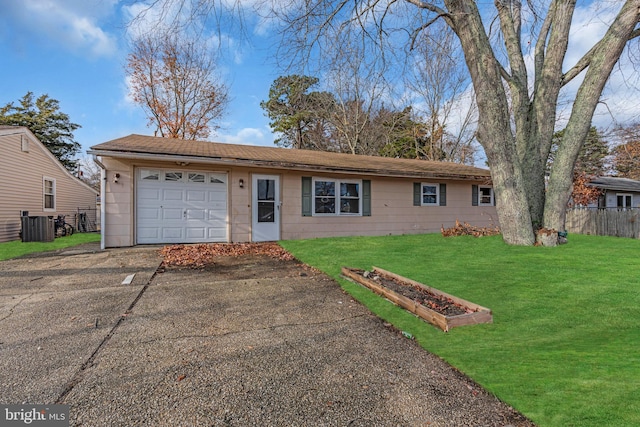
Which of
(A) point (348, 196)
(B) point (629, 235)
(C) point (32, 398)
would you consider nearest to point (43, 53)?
(A) point (348, 196)

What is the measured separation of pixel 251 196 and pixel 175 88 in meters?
15.3

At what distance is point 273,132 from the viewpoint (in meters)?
25.9

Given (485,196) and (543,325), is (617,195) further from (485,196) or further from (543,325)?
(543,325)

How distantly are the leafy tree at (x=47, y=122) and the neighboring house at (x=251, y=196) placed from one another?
22.4 metres

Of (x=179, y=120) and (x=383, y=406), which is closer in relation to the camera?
(x=383, y=406)

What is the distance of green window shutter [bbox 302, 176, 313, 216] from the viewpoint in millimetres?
10188

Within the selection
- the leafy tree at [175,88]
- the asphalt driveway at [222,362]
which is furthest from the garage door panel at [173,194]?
the leafy tree at [175,88]

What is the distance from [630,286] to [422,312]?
3.24 m

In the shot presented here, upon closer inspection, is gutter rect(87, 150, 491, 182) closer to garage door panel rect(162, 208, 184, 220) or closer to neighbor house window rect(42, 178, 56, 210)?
garage door panel rect(162, 208, 184, 220)

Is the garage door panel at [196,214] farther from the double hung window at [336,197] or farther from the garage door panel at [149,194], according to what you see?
the double hung window at [336,197]

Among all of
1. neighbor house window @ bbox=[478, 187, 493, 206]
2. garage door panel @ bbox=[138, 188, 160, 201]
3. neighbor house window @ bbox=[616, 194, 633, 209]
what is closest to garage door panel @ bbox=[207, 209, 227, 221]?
garage door panel @ bbox=[138, 188, 160, 201]

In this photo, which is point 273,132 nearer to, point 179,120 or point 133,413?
point 179,120

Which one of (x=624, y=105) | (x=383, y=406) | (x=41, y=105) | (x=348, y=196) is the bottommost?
(x=383, y=406)

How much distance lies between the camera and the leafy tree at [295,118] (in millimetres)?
23453
